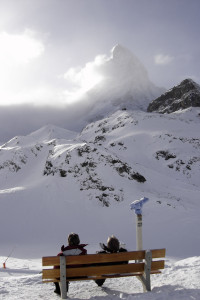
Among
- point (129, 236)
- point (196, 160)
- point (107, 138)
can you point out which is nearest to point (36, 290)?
point (129, 236)

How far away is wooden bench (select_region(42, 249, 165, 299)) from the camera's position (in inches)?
228

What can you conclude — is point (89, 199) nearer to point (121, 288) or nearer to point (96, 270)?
point (121, 288)

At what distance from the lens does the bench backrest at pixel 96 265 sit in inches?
229

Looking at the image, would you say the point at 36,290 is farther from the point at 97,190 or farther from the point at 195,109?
the point at 195,109

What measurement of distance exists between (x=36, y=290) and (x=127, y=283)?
2.17 meters

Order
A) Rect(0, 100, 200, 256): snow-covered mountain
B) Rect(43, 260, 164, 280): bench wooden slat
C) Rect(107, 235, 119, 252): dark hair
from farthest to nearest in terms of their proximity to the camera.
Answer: Rect(0, 100, 200, 256): snow-covered mountain < Rect(107, 235, 119, 252): dark hair < Rect(43, 260, 164, 280): bench wooden slat

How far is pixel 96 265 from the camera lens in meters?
6.20

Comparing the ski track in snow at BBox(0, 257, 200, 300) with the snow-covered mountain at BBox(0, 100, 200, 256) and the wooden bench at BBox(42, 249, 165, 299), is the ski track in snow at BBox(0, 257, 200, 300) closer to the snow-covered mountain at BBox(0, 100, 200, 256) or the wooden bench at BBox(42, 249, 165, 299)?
the wooden bench at BBox(42, 249, 165, 299)

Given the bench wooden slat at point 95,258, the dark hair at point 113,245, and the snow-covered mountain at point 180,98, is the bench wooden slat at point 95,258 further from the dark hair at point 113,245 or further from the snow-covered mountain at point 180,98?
the snow-covered mountain at point 180,98

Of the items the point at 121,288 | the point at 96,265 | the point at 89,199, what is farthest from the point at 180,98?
the point at 96,265

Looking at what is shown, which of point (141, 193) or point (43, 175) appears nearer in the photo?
point (141, 193)

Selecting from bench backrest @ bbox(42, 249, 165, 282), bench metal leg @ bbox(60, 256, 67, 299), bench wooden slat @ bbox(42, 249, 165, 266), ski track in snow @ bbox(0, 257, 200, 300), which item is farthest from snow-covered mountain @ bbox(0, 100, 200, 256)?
bench metal leg @ bbox(60, 256, 67, 299)

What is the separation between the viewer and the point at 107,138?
49.1 m

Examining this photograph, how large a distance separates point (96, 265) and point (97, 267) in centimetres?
25
